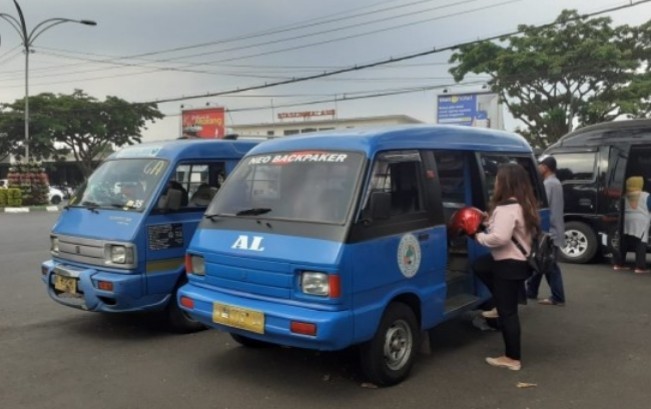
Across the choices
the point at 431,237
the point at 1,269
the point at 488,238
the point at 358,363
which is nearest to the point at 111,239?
the point at 358,363

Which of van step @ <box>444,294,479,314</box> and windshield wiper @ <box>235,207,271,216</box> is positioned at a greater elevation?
windshield wiper @ <box>235,207,271,216</box>

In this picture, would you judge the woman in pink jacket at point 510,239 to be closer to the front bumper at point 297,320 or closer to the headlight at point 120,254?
the front bumper at point 297,320

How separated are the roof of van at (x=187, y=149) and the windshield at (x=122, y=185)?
0.09 m

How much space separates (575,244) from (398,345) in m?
7.03

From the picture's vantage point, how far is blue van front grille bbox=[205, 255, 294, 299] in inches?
163

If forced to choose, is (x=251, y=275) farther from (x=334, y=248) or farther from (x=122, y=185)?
(x=122, y=185)

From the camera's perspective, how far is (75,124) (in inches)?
1740

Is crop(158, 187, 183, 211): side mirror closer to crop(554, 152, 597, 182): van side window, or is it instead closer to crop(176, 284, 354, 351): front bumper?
crop(176, 284, 354, 351): front bumper

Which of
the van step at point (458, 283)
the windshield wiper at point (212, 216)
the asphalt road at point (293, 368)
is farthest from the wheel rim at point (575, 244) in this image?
the windshield wiper at point (212, 216)

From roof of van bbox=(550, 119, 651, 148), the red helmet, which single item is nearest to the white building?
roof of van bbox=(550, 119, 651, 148)

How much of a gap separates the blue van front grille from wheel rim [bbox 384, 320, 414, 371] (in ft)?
2.91

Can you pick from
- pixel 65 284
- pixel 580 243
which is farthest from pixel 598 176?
pixel 65 284

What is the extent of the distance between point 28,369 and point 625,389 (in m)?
4.75

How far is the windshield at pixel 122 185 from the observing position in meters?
5.89
